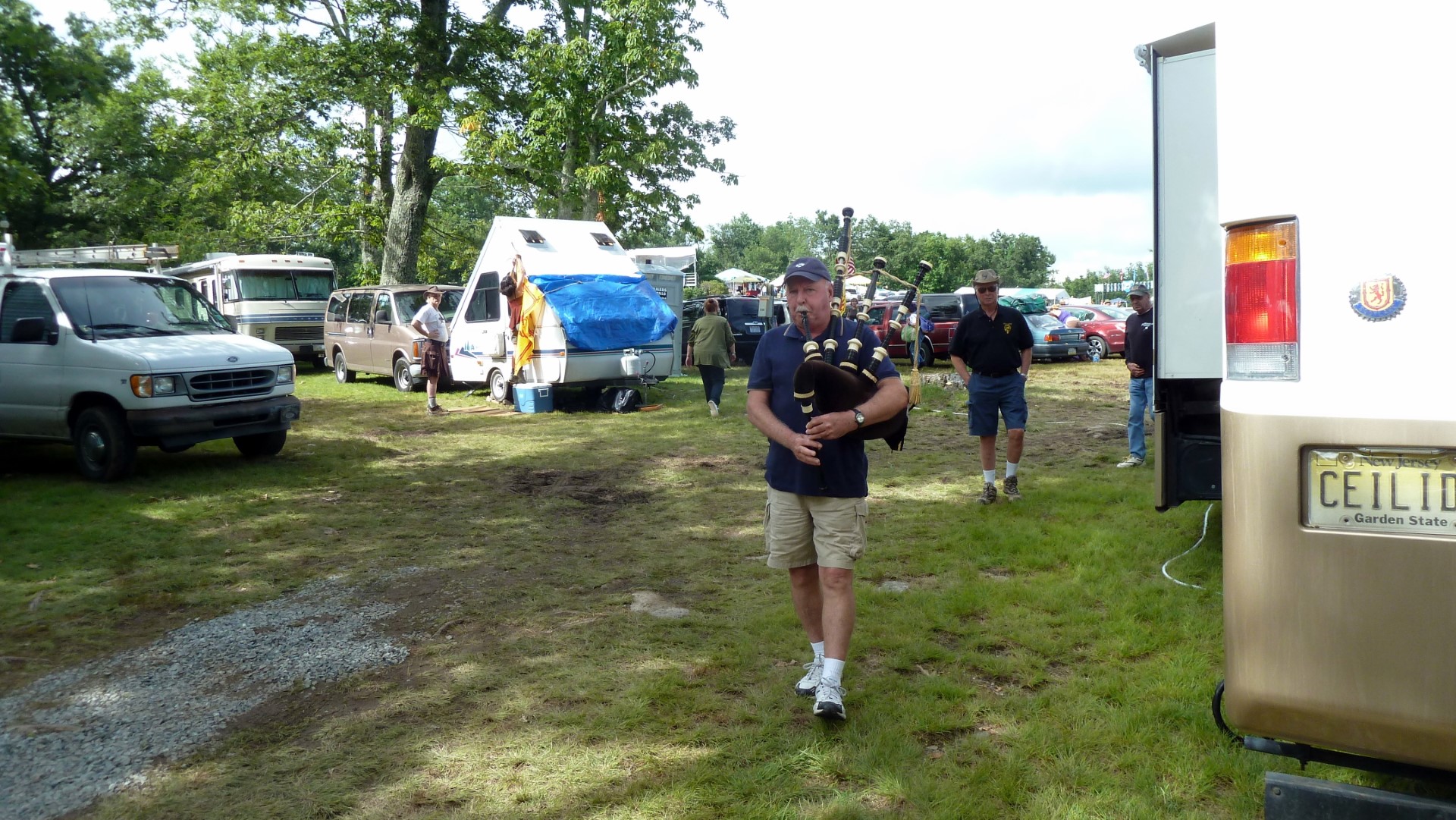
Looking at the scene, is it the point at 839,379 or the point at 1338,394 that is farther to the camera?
the point at 839,379

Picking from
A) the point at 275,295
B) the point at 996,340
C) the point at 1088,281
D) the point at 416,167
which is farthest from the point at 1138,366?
the point at 1088,281

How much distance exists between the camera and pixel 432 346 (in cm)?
1577

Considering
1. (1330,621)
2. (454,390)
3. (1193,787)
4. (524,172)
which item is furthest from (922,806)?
(524,172)

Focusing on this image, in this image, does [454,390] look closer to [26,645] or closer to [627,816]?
[26,645]

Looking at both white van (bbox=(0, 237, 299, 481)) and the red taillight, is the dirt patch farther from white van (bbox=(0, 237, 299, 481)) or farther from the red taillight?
the red taillight

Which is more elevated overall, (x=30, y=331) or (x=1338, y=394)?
(x=30, y=331)

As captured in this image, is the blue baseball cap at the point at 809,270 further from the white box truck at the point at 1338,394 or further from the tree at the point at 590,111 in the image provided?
the tree at the point at 590,111

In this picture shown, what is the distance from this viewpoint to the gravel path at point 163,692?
3900 mm

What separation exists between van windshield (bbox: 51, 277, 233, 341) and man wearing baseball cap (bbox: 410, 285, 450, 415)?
4372mm

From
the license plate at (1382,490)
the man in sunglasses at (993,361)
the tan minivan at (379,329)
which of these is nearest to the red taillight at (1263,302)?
the license plate at (1382,490)

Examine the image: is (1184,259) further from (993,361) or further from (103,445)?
(103,445)

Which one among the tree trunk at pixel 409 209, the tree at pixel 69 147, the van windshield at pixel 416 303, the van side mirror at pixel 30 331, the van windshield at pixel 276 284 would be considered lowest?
the van side mirror at pixel 30 331

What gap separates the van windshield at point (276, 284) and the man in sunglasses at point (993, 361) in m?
19.4

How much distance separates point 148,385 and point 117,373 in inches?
13.3
